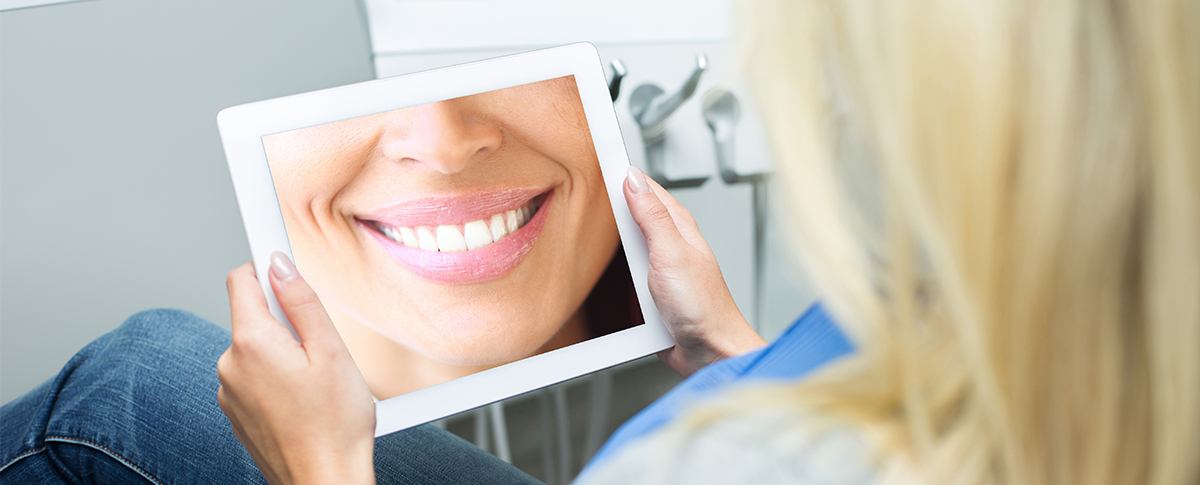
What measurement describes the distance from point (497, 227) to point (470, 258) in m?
0.03

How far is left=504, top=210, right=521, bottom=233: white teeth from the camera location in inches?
26.2

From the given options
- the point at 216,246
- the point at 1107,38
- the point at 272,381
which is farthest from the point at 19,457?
the point at 1107,38

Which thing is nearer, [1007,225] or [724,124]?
[1007,225]

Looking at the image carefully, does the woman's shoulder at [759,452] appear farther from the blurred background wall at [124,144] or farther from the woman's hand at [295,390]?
the blurred background wall at [124,144]

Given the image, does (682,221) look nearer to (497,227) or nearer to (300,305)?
(497,227)

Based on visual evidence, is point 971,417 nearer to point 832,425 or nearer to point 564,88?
point 832,425

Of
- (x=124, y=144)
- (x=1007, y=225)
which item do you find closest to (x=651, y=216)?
(x=1007, y=225)

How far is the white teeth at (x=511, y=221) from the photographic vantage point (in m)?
0.67

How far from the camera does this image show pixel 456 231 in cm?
65

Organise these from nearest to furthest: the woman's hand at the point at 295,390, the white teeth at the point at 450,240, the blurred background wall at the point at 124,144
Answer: the woman's hand at the point at 295,390 < the white teeth at the point at 450,240 < the blurred background wall at the point at 124,144

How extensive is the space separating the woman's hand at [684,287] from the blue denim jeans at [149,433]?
17cm

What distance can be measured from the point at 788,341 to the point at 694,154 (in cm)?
53

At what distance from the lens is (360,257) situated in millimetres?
620

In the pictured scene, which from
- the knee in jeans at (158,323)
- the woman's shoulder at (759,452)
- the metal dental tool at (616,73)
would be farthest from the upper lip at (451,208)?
the woman's shoulder at (759,452)
